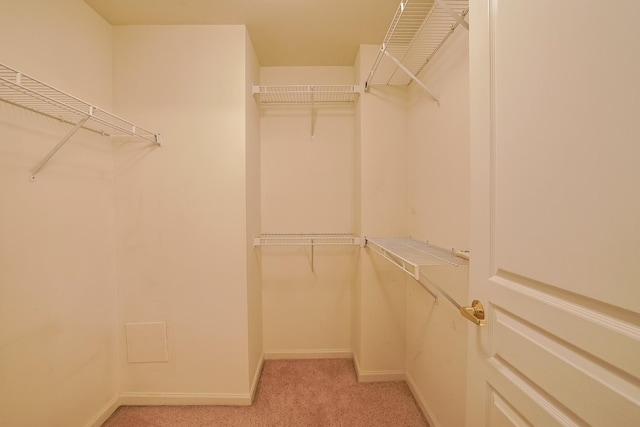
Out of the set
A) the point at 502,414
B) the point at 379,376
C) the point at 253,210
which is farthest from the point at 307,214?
the point at 502,414

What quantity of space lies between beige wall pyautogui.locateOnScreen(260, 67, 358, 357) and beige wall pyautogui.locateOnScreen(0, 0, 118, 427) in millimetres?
1072

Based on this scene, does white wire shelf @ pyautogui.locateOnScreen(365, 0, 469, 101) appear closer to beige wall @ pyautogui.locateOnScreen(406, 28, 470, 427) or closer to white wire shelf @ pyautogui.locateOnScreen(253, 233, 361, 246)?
beige wall @ pyautogui.locateOnScreen(406, 28, 470, 427)

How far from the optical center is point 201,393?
1666mm

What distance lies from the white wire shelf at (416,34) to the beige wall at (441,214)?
70 millimetres

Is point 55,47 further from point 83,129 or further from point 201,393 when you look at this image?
point 201,393

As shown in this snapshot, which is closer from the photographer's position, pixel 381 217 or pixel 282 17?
pixel 282 17

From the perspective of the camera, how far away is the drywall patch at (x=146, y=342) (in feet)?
5.41

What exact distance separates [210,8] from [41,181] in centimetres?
133

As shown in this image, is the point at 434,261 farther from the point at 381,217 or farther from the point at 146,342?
the point at 146,342

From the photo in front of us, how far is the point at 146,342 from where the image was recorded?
1655 millimetres

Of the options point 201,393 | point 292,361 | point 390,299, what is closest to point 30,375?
point 201,393

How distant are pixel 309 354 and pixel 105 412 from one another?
1389 millimetres

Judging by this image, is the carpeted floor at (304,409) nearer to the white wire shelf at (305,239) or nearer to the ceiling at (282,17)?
the white wire shelf at (305,239)

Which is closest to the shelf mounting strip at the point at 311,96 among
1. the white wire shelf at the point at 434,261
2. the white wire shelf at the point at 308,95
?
the white wire shelf at the point at 308,95
